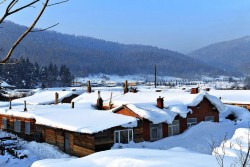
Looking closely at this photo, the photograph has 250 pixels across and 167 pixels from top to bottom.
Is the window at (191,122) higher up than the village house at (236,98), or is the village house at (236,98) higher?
the village house at (236,98)

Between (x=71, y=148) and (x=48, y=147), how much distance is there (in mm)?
2762

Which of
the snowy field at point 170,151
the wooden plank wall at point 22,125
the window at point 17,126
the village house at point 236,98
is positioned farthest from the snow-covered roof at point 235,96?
the window at point 17,126

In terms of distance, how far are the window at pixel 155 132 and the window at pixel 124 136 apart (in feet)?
7.20

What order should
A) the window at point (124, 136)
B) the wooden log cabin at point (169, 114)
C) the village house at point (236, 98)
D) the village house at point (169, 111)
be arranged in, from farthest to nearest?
the village house at point (236, 98), the village house at point (169, 111), the wooden log cabin at point (169, 114), the window at point (124, 136)

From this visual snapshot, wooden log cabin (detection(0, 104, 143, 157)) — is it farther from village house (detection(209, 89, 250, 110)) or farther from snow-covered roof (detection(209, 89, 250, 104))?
snow-covered roof (detection(209, 89, 250, 104))

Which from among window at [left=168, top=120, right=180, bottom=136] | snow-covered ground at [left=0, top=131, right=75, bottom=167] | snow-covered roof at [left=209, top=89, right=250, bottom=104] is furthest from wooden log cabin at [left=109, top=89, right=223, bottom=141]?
snow-covered roof at [left=209, top=89, right=250, bottom=104]

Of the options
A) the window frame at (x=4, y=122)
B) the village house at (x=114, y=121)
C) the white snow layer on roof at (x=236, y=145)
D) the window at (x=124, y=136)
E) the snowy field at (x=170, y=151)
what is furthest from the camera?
the window frame at (x=4, y=122)

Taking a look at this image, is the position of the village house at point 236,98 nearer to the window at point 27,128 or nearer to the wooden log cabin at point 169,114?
the wooden log cabin at point 169,114

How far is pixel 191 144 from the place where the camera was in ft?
81.1

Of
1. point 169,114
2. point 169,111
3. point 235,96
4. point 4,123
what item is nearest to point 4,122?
point 4,123

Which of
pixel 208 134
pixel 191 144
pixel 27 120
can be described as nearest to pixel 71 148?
pixel 27 120

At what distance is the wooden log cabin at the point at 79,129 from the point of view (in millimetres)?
22047

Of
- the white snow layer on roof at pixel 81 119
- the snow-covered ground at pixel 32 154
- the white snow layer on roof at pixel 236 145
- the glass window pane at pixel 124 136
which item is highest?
the white snow layer on roof at pixel 236 145

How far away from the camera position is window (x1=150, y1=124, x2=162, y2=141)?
2558 centimetres
